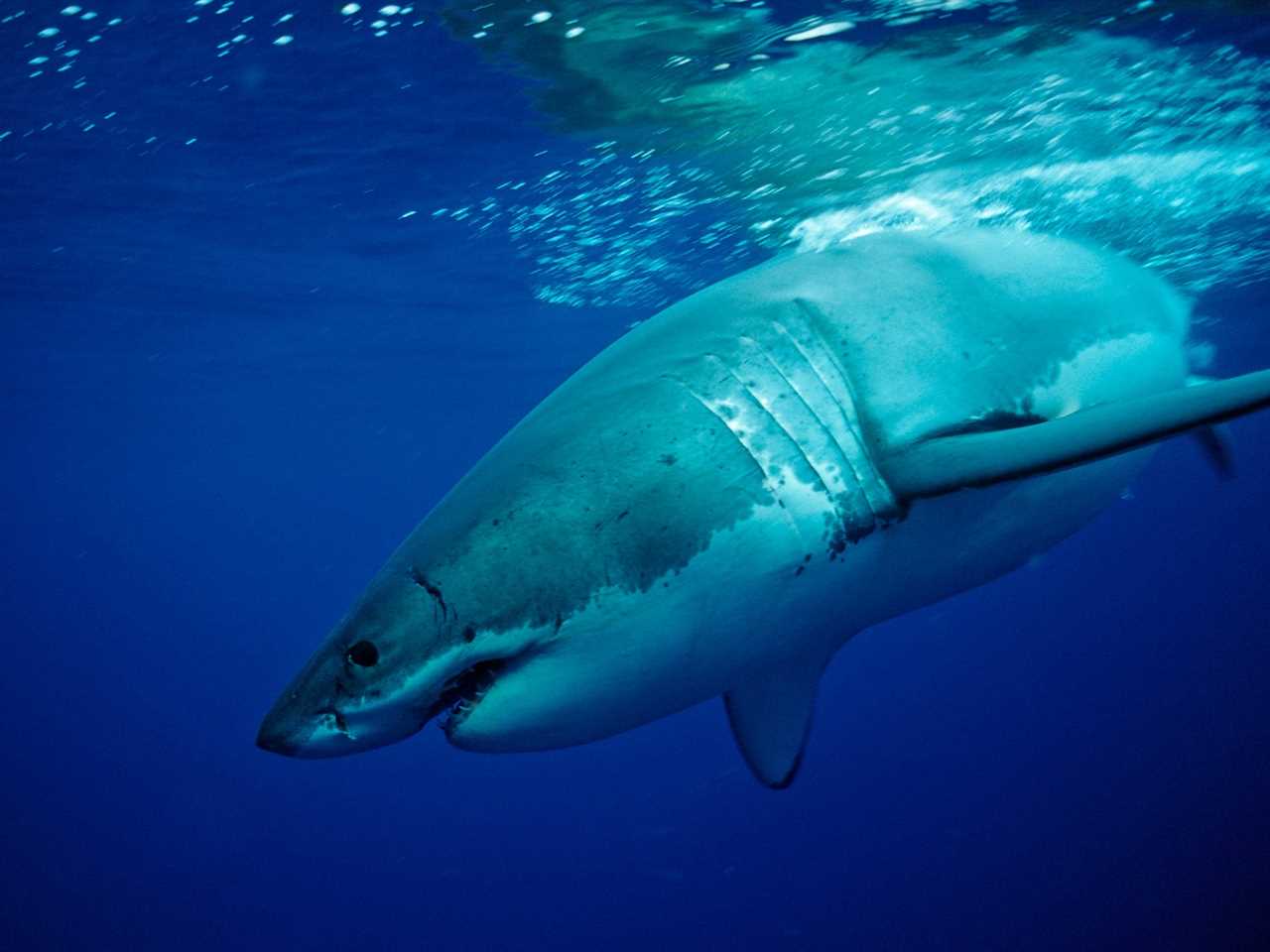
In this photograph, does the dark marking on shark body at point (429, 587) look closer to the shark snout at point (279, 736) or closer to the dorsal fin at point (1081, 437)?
the shark snout at point (279, 736)

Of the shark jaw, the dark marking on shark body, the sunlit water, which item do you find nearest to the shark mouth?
the shark jaw

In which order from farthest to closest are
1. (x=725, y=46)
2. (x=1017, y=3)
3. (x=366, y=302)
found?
(x=366, y=302) < (x=725, y=46) < (x=1017, y=3)

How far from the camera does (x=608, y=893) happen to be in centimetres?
2133

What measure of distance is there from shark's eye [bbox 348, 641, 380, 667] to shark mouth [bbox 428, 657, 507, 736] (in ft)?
0.60

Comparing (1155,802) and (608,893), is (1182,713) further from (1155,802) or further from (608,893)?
(608,893)

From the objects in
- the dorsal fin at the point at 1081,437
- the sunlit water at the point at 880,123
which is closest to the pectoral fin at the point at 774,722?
the dorsal fin at the point at 1081,437

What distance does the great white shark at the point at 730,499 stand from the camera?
182 centimetres

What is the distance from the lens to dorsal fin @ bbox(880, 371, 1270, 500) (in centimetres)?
187

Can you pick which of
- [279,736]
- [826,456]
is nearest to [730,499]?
[826,456]

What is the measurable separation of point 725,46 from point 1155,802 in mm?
21488

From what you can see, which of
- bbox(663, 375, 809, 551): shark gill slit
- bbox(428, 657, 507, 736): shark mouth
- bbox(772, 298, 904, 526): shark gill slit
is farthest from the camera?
bbox(772, 298, 904, 526): shark gill slit

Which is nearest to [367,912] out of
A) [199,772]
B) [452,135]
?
[452,135]

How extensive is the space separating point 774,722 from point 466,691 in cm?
170

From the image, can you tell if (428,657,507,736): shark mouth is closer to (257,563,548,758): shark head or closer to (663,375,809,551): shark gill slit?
(257,563,548,758): shark head
